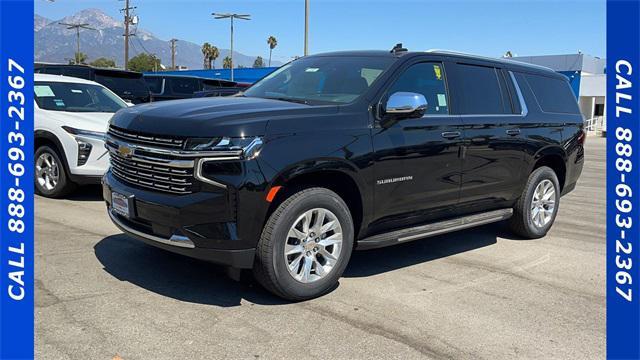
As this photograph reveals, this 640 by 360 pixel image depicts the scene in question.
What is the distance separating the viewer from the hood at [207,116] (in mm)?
3854

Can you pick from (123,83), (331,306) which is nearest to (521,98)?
(331,306)

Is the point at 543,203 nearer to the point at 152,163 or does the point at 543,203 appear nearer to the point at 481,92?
the point at 481,92

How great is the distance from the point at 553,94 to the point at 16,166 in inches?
241

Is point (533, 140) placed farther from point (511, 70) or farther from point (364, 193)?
point (364, 193)

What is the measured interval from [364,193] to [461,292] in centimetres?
119

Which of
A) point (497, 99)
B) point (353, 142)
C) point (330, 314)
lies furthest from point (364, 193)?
point (497, 99)

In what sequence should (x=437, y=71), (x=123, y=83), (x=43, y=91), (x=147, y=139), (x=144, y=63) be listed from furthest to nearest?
(x=144, y=63) → (x=123, y=83) → (x=43, y=91) → (x=437, y=71) → (x=147, y=139)

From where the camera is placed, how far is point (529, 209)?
648 centimetres

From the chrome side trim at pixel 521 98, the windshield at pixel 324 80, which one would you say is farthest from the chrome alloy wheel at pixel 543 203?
the windshield at pixel 324 80

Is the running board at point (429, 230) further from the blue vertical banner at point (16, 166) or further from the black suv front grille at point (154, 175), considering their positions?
the blue vertical banner at point (16, 166)

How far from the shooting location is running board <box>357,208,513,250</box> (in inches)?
184

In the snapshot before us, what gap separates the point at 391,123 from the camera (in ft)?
15.4

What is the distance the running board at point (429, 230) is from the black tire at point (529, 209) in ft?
0.95

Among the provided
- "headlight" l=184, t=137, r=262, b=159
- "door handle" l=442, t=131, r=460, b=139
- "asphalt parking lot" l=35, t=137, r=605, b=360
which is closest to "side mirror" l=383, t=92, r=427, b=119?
"door handle" l=442, t=131, r=460, b=139
